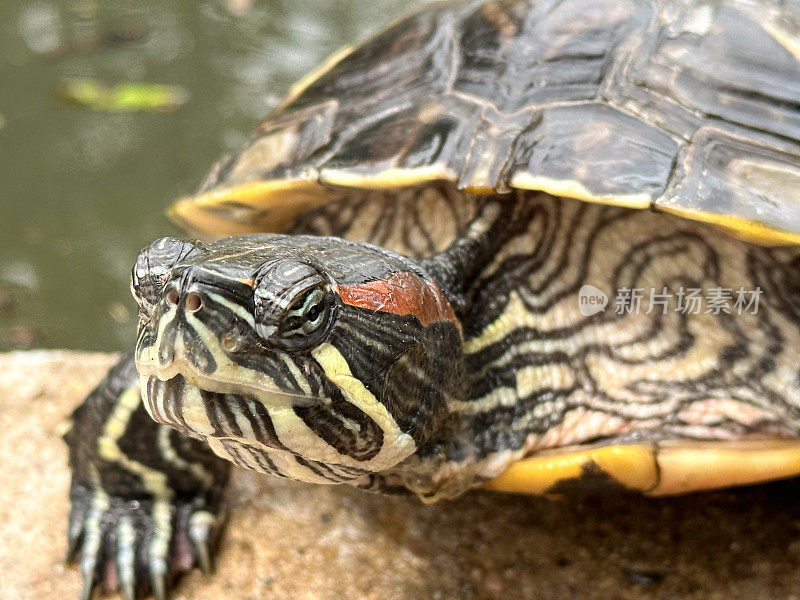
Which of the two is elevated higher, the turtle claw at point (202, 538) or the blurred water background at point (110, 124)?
the turtle claw at point (202, 538)

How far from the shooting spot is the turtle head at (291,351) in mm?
1255

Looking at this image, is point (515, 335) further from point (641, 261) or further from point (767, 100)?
point (767, 100)

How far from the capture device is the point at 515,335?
1.92 m

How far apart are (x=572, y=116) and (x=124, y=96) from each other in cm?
398

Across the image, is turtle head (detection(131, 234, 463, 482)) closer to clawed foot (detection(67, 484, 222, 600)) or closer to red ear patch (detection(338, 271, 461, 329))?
red ear patch (detection(338, 271, 461, 329))

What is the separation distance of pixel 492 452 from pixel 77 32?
518 cm

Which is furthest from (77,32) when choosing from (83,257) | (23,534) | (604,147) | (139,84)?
(604,147)

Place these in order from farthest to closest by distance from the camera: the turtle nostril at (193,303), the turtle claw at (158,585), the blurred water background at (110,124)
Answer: the blurred water background at (110,124), the turtle claw at (158,585), the turtle nostril at (193,303)

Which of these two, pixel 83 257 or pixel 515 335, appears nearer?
pixel 515 335

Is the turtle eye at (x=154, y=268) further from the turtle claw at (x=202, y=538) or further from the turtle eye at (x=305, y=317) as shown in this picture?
the turtle claw at (x=202, y=538)

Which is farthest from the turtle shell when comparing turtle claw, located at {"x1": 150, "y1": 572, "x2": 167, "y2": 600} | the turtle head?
turtle claw, located at {"x1": 150, "y1": 572, "x2": 167, "y2": 600}

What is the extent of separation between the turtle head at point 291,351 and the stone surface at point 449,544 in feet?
1.62

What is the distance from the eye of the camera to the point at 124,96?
16.8 ft

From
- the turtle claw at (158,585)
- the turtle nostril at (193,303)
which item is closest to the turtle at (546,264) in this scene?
the turtle claw at (158,585)
